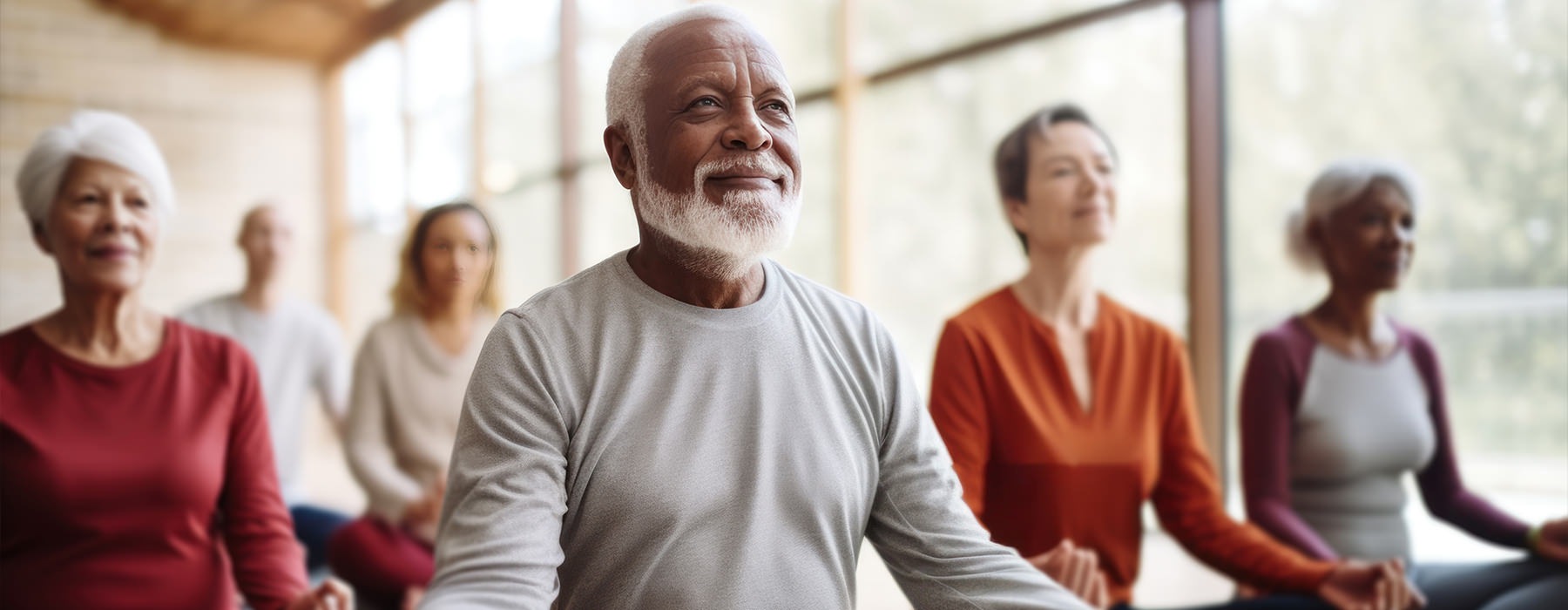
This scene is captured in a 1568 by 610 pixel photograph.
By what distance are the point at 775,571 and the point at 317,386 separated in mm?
3028

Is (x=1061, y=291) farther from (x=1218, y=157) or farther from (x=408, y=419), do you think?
(x=1218, y=157)

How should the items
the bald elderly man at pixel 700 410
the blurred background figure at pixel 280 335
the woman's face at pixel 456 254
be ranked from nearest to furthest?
the bald elderly man at pixel 700 410, the woman's face at pixel 456 254, the blurred background figure at pixel 280 335

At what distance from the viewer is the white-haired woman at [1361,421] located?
2.56 metres

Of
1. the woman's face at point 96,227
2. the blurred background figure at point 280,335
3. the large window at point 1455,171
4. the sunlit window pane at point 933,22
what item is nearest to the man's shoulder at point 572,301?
the woman's face at point 96,227

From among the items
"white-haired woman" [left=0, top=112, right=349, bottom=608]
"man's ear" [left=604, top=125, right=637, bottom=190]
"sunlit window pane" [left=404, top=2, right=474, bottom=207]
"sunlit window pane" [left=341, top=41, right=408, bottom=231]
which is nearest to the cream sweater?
"white-haired woman" [left=0, top=112, right=349, bottom=608]

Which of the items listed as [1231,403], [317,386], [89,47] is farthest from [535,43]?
[1231,403]

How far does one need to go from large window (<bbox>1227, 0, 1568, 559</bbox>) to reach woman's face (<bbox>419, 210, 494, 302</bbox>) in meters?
2.07

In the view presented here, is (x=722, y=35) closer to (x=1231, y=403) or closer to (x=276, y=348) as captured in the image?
(x=276, y=348)

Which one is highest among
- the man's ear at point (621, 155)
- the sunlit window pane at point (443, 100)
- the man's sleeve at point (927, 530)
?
the sunlit window pane at point (443, 100)

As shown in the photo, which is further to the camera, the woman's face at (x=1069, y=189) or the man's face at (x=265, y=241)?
the man's face at (x=265, y=241)

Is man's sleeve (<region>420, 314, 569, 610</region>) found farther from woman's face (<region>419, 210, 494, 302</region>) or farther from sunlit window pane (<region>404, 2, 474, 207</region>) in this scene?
sunlit window pane (<region>404, 2, 474, 207</region>)

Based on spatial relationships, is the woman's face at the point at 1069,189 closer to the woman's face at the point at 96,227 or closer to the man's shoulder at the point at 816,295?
the man's shoulder at the point at 816,295

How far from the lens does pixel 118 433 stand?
2.01 m

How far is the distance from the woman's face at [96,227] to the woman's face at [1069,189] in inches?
60.3
